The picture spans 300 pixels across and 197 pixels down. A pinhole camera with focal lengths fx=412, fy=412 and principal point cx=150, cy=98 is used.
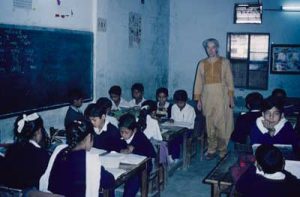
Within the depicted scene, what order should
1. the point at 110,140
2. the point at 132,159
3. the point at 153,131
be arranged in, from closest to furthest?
the point at 132,159 → the point at 110,140 → the point at 153,131

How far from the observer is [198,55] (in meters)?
10.1

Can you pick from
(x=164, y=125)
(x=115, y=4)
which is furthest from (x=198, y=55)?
(x=164, y=125)

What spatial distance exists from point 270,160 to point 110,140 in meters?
2.13

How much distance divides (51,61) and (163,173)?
6.83 ft

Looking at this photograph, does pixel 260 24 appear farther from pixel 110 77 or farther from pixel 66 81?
pixel 66 81

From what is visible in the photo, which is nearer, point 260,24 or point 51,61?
point 51,61

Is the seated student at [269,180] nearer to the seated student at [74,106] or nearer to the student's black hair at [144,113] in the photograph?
the student's black hair at [144,113]

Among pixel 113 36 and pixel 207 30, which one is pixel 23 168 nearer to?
pixel 113 36

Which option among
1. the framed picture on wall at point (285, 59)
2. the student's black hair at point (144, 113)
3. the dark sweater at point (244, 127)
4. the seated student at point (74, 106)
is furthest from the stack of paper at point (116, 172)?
the framed picture on wall at point (285, 59)

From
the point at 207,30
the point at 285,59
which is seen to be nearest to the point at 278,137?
the point at 285,59

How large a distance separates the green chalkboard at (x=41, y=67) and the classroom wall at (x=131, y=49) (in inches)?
18.5

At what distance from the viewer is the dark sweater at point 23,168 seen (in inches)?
123

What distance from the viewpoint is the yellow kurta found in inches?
264

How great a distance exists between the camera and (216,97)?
681 centimetres
